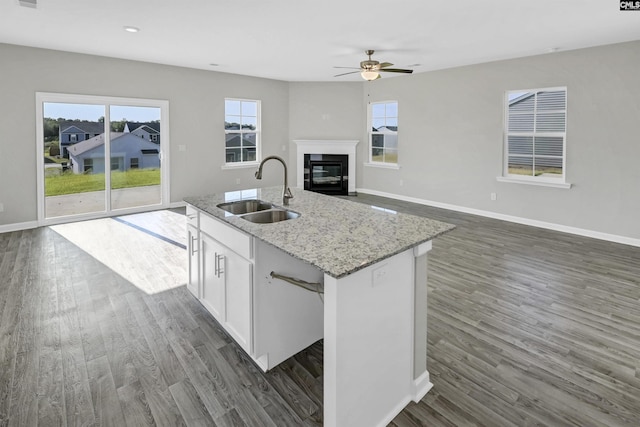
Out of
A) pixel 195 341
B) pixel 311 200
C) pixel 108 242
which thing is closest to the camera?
pixel 195 341

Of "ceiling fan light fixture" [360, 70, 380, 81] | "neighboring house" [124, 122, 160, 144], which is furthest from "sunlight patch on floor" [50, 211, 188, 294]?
"ceiling fan light fixture" [360, 70, 380, 81]

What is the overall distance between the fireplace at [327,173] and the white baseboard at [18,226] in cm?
507

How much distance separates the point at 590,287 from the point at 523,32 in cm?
301

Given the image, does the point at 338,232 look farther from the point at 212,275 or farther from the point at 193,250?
the point at 193,250

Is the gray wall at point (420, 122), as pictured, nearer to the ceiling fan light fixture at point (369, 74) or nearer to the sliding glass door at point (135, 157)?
the sliding glass door at point (135, 157)

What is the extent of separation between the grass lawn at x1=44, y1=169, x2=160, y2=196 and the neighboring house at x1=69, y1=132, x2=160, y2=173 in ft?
0.29

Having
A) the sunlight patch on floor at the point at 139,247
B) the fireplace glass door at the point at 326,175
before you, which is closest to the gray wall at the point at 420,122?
the fireplace glass door at the point at 326,175

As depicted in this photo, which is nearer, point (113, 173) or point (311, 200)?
point (311, 200)

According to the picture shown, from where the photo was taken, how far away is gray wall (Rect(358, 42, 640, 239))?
475 cm

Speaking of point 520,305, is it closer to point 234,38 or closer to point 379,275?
point 379,275

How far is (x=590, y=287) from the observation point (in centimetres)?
335

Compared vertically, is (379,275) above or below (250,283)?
above

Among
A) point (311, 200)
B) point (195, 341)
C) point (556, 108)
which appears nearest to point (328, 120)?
point (556, 108)

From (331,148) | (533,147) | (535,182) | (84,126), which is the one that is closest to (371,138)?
(331,148)
